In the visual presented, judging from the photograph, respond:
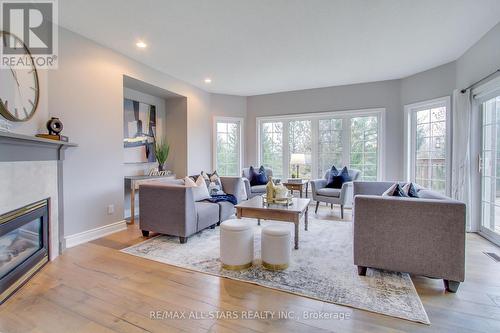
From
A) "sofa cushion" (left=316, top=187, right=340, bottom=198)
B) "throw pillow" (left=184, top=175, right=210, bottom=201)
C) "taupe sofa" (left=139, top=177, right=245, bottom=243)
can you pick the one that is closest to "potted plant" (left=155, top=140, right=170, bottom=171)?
"throw pillow" (left=184, top=175, right=210, bottom=201)

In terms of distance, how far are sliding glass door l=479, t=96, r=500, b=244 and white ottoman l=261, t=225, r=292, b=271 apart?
9.40 ft

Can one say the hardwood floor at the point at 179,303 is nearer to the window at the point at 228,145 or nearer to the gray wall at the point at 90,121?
the gray wall at the point at 90,121

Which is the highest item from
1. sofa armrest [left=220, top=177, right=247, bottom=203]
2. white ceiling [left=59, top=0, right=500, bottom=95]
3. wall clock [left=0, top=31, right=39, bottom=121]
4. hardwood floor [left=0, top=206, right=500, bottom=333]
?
white ceiling [left=59, top=0, right=500, bottom=95]

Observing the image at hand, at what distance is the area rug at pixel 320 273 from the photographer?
1.87 meters

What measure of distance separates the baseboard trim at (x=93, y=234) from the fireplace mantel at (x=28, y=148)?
1.03 meters

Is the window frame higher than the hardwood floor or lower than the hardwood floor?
higher

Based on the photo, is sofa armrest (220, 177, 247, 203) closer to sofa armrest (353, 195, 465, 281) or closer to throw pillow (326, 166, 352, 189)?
throw pillow (326, 166, 352, 189)

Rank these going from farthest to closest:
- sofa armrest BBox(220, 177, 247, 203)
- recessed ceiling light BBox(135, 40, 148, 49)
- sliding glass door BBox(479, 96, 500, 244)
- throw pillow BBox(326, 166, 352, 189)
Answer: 1. throw pillow BBox(326, 166, 352, 189)
2. sofa armrest BBox(220, 177, 247, 203)
3. recessed ceiling light BBox(135, 40, 148, 49)
4. sliding glass door BBox(479, 96, 500, 244)

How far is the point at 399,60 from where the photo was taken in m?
3.98

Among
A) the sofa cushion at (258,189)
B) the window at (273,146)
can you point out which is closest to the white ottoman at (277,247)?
the sofa cushion at (258,189)

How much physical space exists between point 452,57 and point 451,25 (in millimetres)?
1231

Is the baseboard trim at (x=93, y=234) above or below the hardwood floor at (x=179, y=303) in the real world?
above

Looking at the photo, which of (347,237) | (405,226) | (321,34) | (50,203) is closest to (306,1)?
(321,34)

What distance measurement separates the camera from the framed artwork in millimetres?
4379
